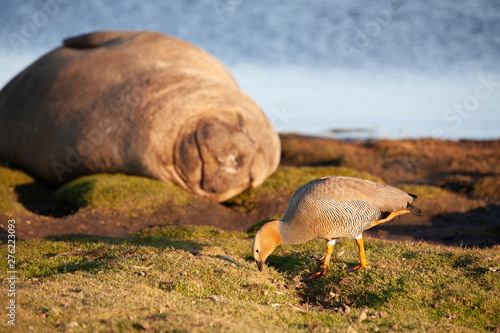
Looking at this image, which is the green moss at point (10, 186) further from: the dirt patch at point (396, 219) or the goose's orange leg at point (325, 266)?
the goose's orange leg at point (325, 266)

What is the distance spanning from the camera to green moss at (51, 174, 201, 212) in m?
11.8

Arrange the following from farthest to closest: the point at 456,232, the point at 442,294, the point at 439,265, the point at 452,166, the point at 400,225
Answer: the point at 452,166 → the point at 400,225 → the point at 456,232 → the point at 439,265 → the point at 442,294

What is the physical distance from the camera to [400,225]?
11672 mm

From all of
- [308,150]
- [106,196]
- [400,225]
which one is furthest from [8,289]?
[308,150]

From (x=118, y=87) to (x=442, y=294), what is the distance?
10387mm

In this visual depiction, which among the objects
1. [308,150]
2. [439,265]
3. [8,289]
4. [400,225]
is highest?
[8,289]

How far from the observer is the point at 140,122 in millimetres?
13242

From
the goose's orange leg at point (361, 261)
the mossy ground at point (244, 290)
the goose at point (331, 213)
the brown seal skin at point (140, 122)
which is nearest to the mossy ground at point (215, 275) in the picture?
the mossy ground at point (244, 290)

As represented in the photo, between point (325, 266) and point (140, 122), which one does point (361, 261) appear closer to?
point (325, 266)

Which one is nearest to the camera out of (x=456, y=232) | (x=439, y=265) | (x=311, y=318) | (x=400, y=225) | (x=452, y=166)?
(x=311, y=318)

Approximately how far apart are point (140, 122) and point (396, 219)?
696 centimetres

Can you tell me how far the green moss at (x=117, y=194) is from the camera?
11.8m

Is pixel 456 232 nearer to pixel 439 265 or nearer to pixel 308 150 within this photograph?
pixel 439 265

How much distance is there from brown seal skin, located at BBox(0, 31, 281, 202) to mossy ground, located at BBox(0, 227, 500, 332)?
493cm
